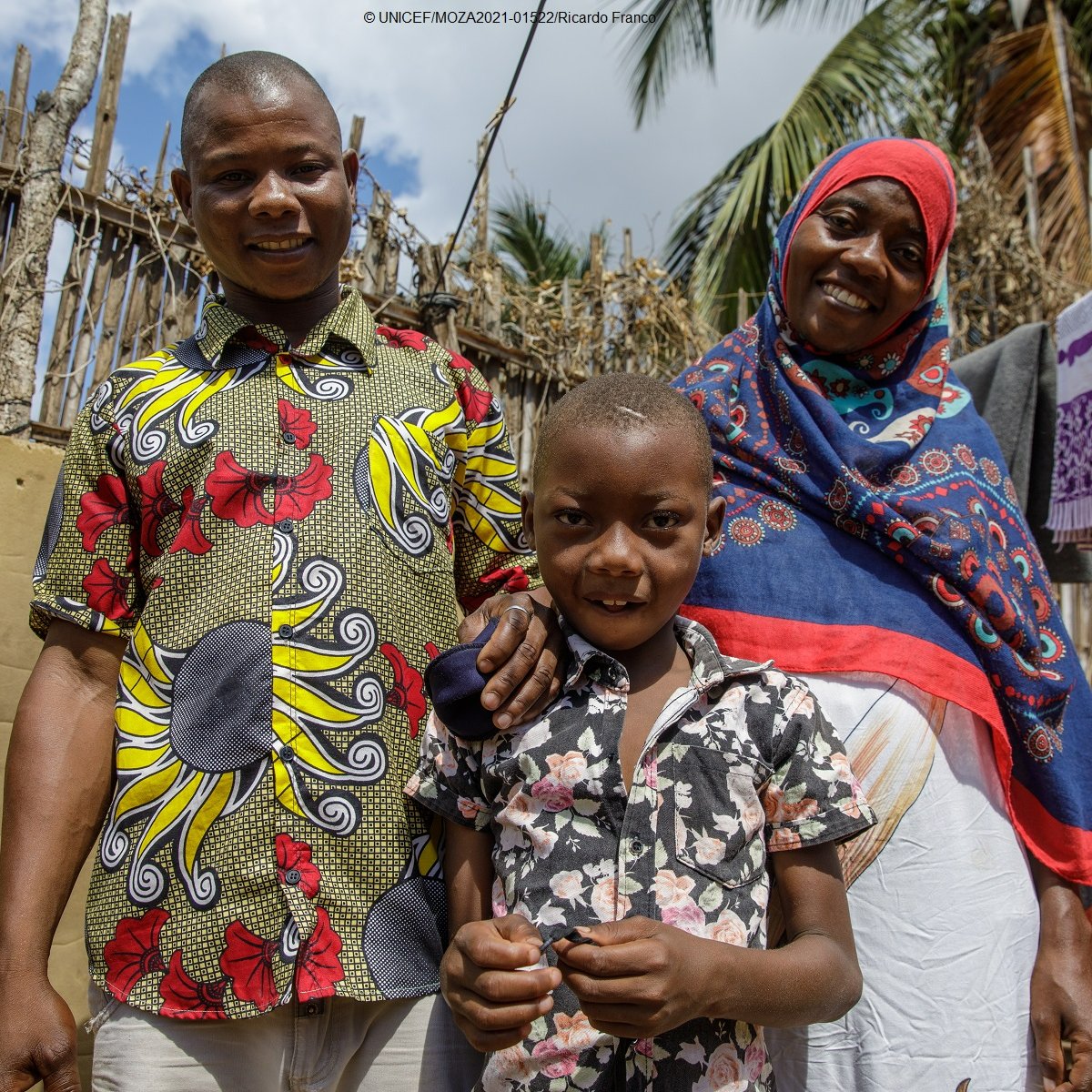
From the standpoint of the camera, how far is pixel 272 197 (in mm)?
1621

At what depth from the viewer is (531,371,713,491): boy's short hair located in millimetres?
1497

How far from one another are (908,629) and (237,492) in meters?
1.17

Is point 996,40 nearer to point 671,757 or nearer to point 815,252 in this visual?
point 815,252

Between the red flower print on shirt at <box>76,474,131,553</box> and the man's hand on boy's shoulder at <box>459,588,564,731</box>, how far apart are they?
0.63 meters

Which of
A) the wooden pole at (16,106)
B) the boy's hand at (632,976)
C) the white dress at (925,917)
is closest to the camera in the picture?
the boy's hand at (632,976)

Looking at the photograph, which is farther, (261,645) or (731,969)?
(261,645)

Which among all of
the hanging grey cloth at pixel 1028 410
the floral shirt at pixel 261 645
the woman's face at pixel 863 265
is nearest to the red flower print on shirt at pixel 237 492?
the floral shirt at pixel 261 645

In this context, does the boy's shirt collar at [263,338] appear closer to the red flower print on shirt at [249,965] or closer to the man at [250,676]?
the man at [250,676]

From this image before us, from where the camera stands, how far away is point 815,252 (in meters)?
2.02

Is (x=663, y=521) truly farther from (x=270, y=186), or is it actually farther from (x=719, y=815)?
(x=270, y=186)

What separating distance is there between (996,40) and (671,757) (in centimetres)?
1177

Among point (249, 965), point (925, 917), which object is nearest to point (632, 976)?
point (249, 965)

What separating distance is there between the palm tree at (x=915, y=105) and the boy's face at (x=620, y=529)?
856 cm

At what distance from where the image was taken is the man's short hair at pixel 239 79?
5.40 feet
